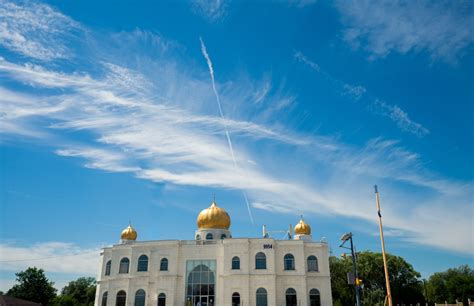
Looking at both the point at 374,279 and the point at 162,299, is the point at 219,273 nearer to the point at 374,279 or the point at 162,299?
the point at 162,299

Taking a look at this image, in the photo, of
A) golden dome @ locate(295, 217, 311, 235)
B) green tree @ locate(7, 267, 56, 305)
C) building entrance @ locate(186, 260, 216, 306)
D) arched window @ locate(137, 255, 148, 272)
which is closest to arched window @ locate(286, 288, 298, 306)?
building entrance @ locate(186, 260, 216, 306)

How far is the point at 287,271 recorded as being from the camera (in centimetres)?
4091

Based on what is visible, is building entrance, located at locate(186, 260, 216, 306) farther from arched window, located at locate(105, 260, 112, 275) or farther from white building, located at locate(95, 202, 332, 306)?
arched window, located at locate(105, 260, 112, 275)

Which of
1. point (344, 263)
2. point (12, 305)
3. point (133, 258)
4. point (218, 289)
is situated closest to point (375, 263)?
point (344, 263)

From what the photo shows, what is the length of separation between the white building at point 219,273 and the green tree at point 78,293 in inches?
1133

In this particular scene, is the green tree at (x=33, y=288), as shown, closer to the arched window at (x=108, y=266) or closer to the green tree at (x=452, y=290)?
the arched window at (x=108, y=266)

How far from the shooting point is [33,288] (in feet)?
201

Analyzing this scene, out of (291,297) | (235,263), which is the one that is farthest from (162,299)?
(291,297)

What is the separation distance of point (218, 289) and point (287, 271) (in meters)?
7.71

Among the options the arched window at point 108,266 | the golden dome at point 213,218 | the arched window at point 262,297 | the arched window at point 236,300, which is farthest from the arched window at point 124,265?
the arched window at point 262,297

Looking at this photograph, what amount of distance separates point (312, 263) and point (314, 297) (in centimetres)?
357

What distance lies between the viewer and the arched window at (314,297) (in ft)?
131

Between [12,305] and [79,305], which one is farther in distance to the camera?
[79,305]

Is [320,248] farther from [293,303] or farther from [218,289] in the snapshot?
[218,289]
